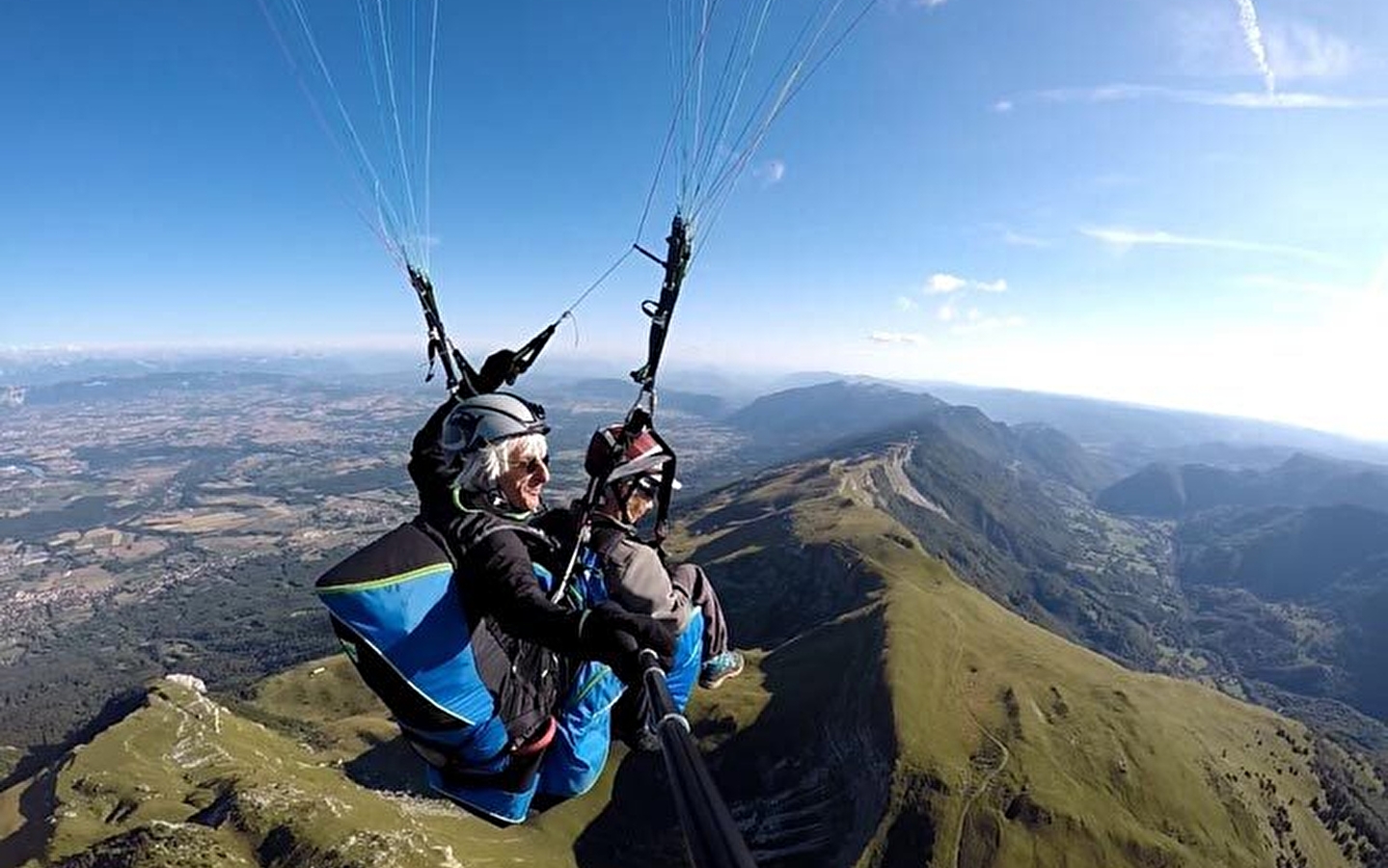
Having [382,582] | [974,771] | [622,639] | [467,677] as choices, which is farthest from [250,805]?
[622,639]

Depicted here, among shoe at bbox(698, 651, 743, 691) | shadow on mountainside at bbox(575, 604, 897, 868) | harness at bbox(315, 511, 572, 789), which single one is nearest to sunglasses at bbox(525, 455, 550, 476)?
harness at bbox(315, 511, 572, 789)

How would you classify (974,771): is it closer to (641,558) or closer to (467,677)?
(641,558)

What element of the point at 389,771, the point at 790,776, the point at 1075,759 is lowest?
the point at 389,771

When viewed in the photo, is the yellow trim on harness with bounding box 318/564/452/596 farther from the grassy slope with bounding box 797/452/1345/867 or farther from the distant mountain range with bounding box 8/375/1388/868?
the grassy slope with bounding box 797/452/1345/867

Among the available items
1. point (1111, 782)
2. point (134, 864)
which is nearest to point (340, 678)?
point (134, 864)

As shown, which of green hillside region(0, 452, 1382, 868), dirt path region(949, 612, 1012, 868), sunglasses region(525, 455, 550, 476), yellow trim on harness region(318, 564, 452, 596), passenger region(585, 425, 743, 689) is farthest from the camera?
dirt path region(949, 612, 1012, 868)

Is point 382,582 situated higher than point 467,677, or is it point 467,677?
point 382,582

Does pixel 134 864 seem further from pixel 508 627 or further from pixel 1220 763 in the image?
pixel 1220 763
